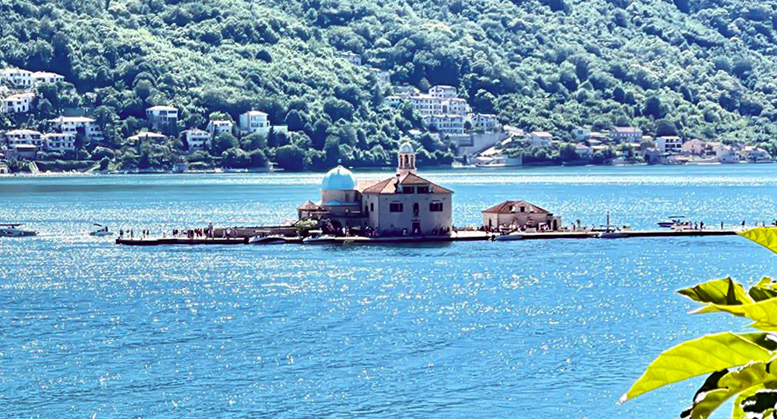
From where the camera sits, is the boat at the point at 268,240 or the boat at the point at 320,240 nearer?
the boat at the point at 320,240

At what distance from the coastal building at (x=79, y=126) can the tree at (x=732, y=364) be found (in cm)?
18332

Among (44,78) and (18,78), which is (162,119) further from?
(18,78)

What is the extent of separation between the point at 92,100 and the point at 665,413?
17100cm

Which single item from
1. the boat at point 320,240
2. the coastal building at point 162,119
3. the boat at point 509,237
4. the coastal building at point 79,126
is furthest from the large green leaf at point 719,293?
the coastal building at point 162,119

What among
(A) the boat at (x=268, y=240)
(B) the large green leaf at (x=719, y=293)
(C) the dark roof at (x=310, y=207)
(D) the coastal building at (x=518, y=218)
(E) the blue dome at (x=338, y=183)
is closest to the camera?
(B) the large green leaf at (x=719, y=293)

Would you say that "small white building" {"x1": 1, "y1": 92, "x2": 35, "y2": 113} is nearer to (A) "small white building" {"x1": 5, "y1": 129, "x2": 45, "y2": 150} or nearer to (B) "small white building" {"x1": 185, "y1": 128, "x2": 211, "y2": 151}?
(A) "small white building" {"x1": 5, "y1": 129, "x2": 45, "y2": 150}

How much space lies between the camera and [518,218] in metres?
75.4

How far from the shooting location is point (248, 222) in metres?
90.8

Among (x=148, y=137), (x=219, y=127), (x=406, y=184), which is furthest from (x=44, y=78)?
(x=406, y=184)

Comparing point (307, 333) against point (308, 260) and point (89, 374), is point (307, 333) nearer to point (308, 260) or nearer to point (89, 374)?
point (89, 374)

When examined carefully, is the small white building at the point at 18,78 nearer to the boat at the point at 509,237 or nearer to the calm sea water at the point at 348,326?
the calm sea water at the point at 348,326

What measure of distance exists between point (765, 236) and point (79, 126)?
603 ft

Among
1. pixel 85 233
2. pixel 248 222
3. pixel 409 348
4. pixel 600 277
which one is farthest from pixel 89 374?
pixel 248 222

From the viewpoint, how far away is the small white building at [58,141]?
182875 millimetres
